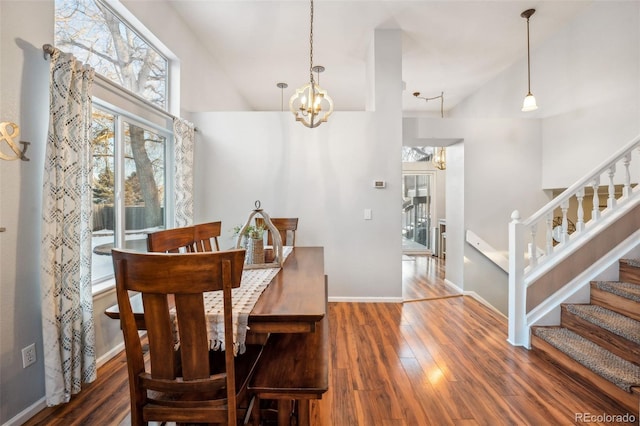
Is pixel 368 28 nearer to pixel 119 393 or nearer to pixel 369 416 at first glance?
pixel 369 416

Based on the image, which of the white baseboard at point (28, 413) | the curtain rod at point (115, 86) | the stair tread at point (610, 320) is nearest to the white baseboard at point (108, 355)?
the white baseboard at point (28, 413)

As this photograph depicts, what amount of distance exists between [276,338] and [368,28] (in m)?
3.60

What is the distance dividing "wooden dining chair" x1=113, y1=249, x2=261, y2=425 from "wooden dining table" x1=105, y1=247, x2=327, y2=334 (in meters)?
0.15

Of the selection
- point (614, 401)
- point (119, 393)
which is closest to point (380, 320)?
point (614, 401)

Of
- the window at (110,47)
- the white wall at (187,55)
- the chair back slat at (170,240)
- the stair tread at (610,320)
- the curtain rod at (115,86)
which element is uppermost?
the white wall at (187,55)

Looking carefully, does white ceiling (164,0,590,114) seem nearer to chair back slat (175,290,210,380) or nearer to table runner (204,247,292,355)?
table runner (204,247,292,355)

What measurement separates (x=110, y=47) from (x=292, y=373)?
2.90 metres

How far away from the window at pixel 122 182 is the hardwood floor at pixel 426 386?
974 mm

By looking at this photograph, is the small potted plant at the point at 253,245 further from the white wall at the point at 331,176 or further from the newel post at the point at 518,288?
the newel post at the point at 518,288

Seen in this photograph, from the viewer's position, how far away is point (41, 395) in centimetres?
177

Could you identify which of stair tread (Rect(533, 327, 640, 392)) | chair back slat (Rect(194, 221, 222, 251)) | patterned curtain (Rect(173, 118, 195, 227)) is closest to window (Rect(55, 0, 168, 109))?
patterned curtain (Rect(173, 118, 195, 227))

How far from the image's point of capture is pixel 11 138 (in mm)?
1594

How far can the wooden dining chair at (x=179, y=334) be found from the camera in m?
0.92

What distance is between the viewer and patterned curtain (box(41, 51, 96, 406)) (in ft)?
5.68
